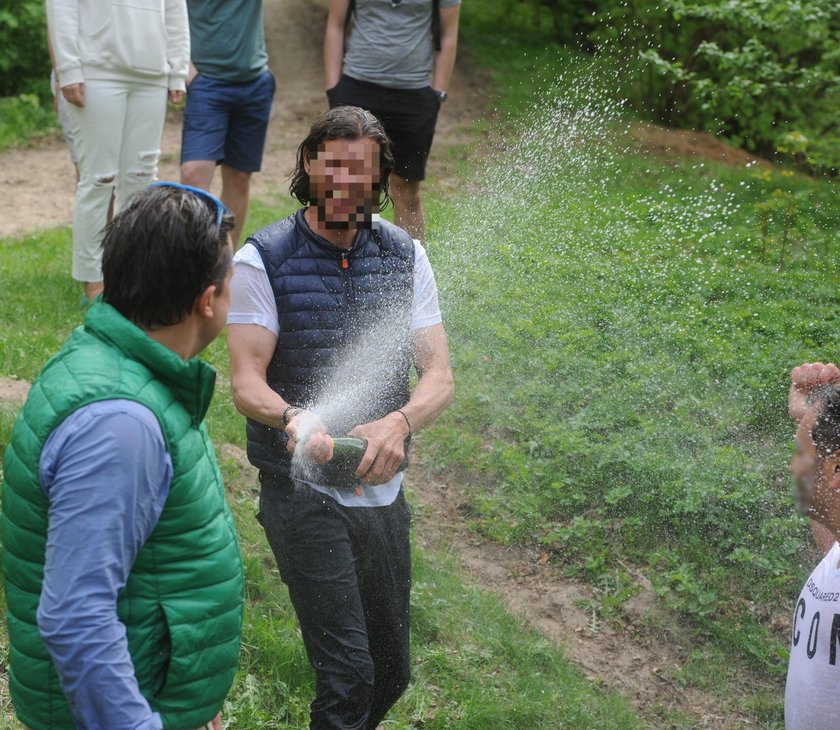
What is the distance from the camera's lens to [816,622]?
2.58 meters

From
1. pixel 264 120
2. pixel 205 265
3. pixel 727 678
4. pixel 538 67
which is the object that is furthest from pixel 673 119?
pixel 205 265

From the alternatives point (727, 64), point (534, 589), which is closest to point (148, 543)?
point (534, 589)

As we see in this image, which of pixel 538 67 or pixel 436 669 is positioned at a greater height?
pixel 436 669

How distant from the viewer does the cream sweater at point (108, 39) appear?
17.9 ft

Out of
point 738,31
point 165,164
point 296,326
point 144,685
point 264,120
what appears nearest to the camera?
point 144,685

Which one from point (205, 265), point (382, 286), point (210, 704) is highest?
point (205, 265)

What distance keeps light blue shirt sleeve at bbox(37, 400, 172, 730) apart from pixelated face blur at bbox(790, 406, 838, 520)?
5.38ft

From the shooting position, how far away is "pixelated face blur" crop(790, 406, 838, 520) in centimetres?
254

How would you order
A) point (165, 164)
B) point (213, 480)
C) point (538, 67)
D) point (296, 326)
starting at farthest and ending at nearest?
point (538, 67), point (165, 164), point (296, 326), point (213, 480)

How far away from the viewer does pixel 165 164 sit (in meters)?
10.3

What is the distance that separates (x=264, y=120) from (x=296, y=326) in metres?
3.96

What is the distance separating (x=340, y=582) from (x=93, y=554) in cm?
118

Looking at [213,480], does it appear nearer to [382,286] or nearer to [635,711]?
[382,286]

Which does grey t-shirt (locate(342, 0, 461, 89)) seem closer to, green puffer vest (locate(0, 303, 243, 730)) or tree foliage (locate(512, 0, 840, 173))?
tree foliage (locate(512, 0, 840, 173))
